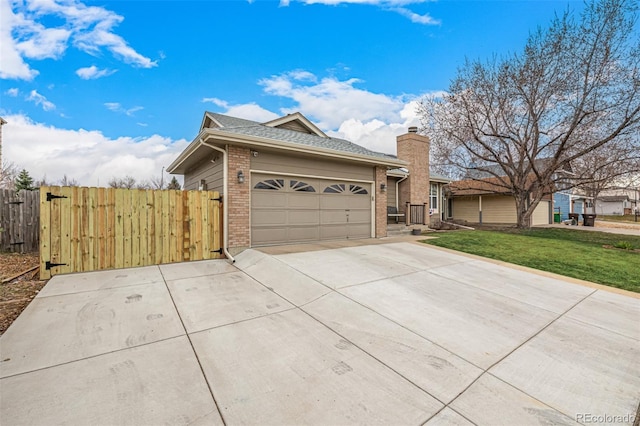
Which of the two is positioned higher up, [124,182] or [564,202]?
[124,182]

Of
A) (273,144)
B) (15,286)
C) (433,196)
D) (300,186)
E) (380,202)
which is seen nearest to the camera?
(15,286)

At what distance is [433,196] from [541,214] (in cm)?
1103

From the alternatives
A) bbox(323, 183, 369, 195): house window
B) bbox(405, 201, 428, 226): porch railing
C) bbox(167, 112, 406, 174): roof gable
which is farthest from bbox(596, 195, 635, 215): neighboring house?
bbox(167, 112, 406, 174): roof gable

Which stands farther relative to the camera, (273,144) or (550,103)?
(550,103)

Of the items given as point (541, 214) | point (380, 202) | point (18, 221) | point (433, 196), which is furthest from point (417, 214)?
point (18, 221)

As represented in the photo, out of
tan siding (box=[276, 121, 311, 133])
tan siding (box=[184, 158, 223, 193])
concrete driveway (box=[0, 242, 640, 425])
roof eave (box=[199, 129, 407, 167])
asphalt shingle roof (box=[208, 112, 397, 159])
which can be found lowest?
concrete driveway (box=[0, 242, 640, 425])

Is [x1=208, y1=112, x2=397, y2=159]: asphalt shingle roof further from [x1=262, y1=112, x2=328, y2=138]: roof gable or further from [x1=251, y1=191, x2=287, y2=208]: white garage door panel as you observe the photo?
[x1=251, y1=191, x2=287, y2=208]: white garage door panel

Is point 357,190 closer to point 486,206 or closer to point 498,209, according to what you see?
point 486,206

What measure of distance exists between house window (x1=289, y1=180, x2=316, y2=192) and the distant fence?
24.0ft

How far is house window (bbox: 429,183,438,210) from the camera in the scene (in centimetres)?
1705

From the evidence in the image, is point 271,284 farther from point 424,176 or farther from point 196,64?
point 424,176

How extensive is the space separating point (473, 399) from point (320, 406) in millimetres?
1255

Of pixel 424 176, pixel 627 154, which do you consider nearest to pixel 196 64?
pixel 424 176

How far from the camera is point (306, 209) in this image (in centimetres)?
843
